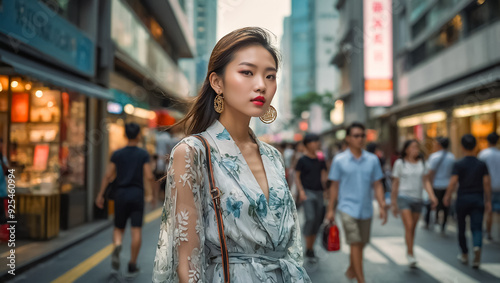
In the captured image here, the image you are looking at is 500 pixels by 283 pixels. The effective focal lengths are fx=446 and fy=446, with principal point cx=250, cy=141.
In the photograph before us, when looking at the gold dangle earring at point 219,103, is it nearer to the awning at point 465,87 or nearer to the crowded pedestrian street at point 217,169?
the crowded pedestrian street at point 217,169

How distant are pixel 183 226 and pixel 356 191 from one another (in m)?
3.85

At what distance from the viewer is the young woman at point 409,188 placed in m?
6.29

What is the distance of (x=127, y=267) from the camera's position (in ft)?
19.1

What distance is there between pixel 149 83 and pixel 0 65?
12.2 meters

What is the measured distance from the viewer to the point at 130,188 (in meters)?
5.66

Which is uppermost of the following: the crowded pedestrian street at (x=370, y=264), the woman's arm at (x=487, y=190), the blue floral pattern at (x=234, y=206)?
the blue floral pattern at (x=234, y=206)

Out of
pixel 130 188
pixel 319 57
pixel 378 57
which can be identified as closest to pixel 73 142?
pixel 130 188

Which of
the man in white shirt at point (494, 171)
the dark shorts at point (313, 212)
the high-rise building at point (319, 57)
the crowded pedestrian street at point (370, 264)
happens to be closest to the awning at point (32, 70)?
the crowded pedestrian street at point (370, 264)

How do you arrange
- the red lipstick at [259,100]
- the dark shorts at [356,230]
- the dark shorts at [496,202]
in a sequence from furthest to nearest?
the dark shorts at [496,202] → the dark shorts at [356,230] → the red lipstick at [259,100]

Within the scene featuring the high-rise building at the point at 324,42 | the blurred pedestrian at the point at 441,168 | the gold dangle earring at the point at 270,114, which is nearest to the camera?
the gold dangle earring at the point at 270,114

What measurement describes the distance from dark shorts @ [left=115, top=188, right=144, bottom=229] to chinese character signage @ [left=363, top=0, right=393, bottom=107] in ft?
72.4

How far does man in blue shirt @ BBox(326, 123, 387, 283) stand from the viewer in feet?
16.5

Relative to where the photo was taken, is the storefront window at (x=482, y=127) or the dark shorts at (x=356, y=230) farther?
the storefront window at (x=482, y=127)

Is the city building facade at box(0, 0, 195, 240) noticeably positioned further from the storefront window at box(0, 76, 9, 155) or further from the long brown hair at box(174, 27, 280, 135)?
the long brown hair at box(174, 27, 280, 135)
